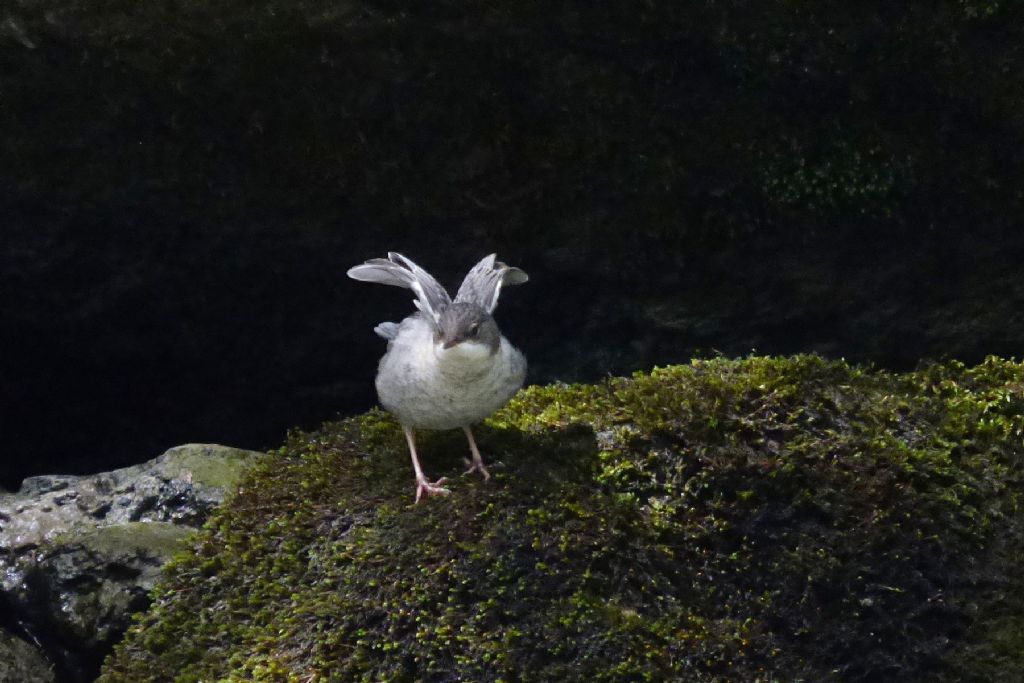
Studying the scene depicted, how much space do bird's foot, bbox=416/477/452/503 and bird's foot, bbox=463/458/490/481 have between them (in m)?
0.14

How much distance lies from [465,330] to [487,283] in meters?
0.78

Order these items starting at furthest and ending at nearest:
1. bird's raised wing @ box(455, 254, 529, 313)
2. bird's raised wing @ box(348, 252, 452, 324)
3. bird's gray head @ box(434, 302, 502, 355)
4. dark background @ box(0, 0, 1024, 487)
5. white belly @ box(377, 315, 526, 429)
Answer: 1. dark background @ box(0, 0, 1024, 487)
2. bird's raised wing @ box(455, 254, 529, 313)
3. bird's raised wing @ box(348, 252, 452, 324)
4. white belly @ box(377, 315, 526, 429)
5. bird's gray head @ box(434, 302, 502, 355)

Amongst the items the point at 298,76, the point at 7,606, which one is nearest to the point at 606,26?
the point at 298,76


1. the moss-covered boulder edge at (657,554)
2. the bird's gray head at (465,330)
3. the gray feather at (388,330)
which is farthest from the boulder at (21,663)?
the bird's gray head at (465,330)

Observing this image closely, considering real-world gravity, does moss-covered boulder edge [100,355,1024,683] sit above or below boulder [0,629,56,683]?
above

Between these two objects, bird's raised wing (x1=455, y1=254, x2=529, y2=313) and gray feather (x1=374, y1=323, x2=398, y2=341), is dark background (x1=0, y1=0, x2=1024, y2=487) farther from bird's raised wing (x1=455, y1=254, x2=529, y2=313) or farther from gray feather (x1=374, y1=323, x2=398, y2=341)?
gray feather (x1=374, y1=323, x2=398, y2=341)

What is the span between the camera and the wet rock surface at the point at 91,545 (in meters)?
5.73

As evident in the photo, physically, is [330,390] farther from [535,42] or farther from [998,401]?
[998,401]

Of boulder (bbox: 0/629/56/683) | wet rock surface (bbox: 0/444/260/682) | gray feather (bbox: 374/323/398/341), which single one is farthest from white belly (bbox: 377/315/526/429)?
→ boulder (bbox: 0/629/56/683)

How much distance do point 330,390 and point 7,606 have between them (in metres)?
2.45

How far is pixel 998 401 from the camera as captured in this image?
539 centimetres

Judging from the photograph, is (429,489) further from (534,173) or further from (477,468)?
(534,173)

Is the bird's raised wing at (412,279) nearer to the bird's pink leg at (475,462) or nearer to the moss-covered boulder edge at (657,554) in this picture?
the bird's pink leg at (475,462)

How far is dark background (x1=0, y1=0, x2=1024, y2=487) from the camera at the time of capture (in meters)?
6.53
